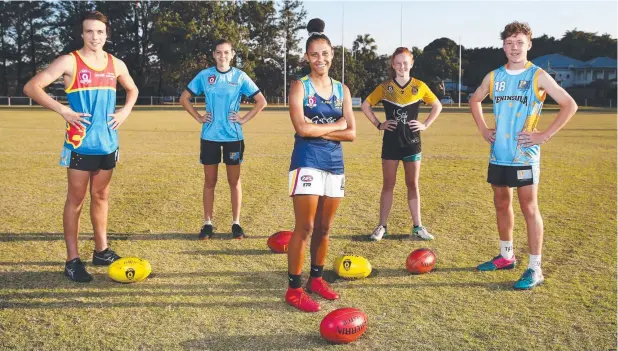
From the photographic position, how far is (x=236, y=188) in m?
7.59

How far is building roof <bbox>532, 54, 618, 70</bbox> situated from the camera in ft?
312

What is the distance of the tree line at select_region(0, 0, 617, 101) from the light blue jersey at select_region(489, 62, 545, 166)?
213 feet

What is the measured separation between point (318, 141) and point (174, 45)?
6863 cm

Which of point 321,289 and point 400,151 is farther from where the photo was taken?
point 400,151

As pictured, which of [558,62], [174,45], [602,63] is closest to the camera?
[174,45]

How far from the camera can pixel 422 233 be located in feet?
24.6

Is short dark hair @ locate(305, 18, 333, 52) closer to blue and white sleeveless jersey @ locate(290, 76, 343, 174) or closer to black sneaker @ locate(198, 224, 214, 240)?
blue and white sleeveless jersey @ locate(290, 76, 343, 174)

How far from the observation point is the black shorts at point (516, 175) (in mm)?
5598

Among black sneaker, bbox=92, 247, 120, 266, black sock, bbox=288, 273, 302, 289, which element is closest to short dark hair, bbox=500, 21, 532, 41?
black sock, bbox=288, 273, 302, 289

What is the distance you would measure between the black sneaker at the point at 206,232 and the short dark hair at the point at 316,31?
133 inches

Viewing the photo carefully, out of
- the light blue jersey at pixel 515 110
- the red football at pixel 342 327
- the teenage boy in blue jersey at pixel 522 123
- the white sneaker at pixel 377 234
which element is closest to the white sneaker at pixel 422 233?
the white sneaker at pixel 377 234

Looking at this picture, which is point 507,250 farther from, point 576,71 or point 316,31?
point 576,71

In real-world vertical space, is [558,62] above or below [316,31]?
above

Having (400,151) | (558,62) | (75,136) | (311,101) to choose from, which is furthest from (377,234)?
(558,62)
